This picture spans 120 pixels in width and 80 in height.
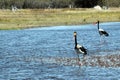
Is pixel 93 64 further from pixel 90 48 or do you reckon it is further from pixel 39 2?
pixel 39 2

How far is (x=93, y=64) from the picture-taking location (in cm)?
2394

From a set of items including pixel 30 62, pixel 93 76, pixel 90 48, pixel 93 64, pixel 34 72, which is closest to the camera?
pixel 93 76

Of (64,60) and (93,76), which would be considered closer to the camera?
(93,76)

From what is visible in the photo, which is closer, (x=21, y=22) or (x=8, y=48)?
(x=8, y=48)

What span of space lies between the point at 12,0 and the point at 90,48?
128 metres

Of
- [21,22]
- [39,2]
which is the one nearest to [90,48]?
[21,22]

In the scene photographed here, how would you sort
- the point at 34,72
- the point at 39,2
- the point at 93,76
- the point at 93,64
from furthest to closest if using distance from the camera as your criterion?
the point at 39,2
the point at 93,64
the point at 34,72
the point at 93,76

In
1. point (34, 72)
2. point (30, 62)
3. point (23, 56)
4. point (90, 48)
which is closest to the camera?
point (34, 72)

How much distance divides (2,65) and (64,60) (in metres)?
3.45

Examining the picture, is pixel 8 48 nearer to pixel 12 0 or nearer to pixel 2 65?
pixel 2 65

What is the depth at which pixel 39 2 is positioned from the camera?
491 feet

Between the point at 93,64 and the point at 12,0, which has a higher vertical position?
the point at 93,64

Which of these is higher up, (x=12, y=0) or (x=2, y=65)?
(x=2, y=65)

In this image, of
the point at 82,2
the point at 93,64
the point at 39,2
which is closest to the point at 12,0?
the point at 39,2
